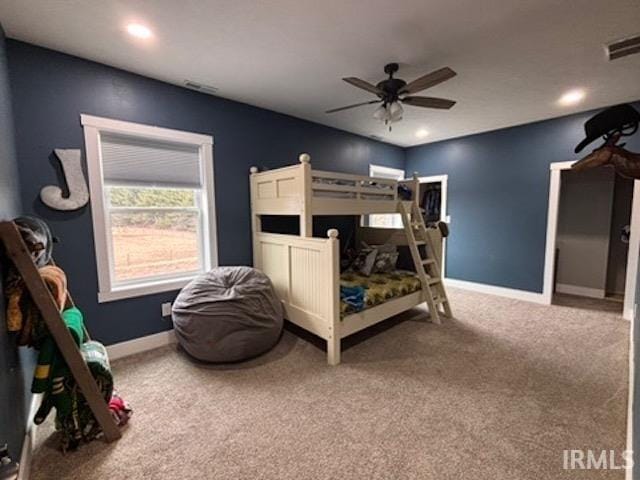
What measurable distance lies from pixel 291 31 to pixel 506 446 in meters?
2.99

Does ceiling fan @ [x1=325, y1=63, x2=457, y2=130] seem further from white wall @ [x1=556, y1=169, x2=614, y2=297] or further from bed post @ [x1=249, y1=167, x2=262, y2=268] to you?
white wall @ [x1=556, y1=169, x2=614, y2=297]

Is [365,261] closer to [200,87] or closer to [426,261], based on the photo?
[426,261]

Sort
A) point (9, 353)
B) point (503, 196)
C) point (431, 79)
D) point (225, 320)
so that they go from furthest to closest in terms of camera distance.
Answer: point (503, 196)
point (225, 320)
point (431, 79)
point (9, 353)

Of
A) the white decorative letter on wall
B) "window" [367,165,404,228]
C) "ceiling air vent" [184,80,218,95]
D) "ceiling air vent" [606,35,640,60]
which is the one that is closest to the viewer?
"ceiling air vent" [606,35,640,60]

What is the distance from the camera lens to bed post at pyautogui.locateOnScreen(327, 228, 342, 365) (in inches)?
98.2

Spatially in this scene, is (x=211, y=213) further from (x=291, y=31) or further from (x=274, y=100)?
(x=291, y=31)

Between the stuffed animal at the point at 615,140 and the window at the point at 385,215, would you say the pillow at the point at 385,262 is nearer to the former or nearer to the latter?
the window at the point at 385,215

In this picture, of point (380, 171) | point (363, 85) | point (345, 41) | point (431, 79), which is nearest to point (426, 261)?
point (431, 79)

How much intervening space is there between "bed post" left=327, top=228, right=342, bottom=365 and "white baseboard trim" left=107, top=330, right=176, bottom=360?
5.46 ft

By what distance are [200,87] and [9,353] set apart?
8.63 ft

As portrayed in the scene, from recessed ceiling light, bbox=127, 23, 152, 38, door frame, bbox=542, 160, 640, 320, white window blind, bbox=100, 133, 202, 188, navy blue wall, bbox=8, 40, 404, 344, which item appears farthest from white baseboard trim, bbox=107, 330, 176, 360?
door frame, bbox=542, 160, 640, 320

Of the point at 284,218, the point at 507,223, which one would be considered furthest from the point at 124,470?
the point at 507,223

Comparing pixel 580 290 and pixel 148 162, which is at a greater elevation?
pixel 148 162

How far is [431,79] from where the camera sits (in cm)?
220
